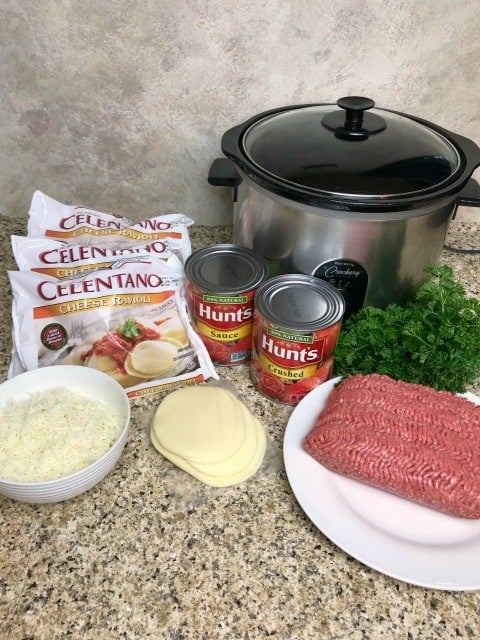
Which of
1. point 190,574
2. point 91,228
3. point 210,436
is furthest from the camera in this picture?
point 91,228

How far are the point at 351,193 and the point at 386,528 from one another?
0.49 m

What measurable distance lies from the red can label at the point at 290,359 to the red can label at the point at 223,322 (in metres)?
0.04

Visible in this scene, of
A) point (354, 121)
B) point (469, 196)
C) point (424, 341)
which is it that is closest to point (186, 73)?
point (354, 121)

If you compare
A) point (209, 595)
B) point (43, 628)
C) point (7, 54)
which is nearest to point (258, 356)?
point (209, 595)

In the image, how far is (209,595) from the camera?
67cm

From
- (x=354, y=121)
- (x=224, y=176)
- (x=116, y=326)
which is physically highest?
(x=354, y=121)

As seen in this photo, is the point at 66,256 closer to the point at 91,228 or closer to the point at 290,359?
the point at 91,228

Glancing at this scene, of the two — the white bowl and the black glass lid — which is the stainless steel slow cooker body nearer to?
the black glass lid

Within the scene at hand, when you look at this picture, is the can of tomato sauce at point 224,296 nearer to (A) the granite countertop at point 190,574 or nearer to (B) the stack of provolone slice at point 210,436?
(B) the stack of provolone slice at point 210,436

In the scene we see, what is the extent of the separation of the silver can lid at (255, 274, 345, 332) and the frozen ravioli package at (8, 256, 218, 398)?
159mm

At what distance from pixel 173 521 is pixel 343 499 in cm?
24

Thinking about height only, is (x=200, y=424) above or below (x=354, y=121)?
below

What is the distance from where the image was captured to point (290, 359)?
33.5 inches

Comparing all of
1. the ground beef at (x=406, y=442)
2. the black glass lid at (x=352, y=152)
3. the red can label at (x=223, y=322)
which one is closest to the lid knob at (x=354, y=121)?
the black glass lid at (x=352, y=152)
